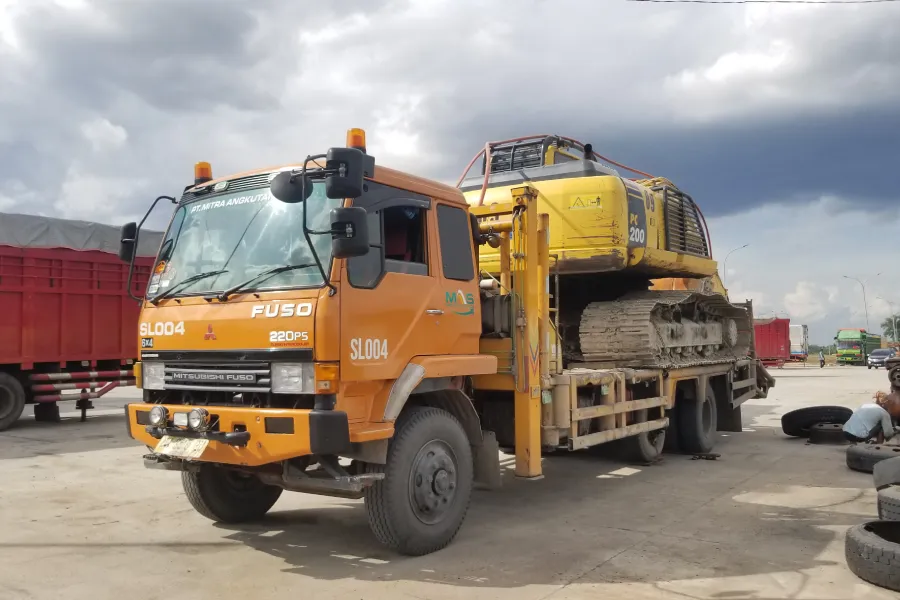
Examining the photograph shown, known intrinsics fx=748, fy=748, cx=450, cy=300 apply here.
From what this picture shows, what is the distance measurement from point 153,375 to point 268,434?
1356mm

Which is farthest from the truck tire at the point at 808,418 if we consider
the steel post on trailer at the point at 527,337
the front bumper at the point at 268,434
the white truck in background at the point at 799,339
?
the white truck in background at the point at 799,339

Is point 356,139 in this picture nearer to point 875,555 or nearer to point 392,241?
point 392,241

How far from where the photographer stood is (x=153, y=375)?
18.6ft

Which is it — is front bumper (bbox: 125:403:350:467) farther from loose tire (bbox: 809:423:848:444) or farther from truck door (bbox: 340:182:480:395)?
loose tire (bbox: 809:423:848:444)

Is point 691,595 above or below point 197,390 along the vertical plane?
below

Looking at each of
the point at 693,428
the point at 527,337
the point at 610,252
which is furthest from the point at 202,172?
the point at 693,428

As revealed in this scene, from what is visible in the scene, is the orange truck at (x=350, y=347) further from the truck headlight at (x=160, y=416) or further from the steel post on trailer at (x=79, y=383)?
the steel post on trailer at (x=79, y=383)

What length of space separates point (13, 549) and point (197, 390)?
2.06 meters

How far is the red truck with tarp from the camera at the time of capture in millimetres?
12914

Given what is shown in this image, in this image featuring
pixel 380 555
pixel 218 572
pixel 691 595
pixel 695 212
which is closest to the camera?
pixel 691 595

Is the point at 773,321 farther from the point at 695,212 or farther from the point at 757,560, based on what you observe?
the point at 757,560

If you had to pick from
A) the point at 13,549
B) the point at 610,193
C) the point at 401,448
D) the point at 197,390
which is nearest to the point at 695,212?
the point at 610,193

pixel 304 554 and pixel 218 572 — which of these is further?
pixel 304 554

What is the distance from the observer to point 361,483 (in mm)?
4977
